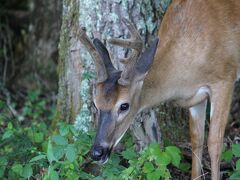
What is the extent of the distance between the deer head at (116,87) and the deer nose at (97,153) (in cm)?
3

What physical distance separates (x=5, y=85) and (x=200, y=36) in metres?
4.82

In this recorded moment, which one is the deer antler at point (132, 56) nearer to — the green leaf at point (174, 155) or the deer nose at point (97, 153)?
the deer nose at point (97, 153)

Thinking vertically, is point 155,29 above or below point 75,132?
above

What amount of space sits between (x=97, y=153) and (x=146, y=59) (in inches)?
38.4

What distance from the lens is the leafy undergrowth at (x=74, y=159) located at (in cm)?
541

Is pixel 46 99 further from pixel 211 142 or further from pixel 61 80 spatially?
pixel 211 142

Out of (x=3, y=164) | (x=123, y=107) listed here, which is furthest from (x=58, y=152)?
Result: (x=3, y=164)

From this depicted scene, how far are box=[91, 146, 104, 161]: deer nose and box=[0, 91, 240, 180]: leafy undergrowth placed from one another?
0.14 meters

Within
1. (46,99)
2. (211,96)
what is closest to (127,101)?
(211,96)

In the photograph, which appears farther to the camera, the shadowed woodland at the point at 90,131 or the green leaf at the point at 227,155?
the green leaf at the point at 227,155


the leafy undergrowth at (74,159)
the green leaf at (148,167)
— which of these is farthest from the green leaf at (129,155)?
the green leaf at (148,167)

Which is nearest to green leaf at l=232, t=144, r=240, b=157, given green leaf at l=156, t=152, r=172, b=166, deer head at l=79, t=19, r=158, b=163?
green leaf at l=156, t=152, r=172, b=166

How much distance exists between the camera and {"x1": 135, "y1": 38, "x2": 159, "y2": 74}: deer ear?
5.86 meters

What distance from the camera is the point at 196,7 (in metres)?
6.56
